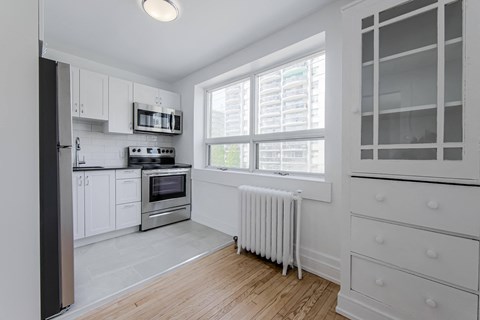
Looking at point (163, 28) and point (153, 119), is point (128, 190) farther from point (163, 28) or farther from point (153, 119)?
point (163, 28)

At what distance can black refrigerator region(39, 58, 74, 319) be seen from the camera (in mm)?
1269

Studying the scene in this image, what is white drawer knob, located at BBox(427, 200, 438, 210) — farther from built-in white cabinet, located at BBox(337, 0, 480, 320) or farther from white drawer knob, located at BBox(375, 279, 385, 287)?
white drawer knob, located at BBox(375, 279, 385, 287)

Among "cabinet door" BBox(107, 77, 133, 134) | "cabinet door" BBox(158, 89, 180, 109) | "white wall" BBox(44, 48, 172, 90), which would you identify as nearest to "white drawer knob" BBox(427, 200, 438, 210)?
"cabinet door" BBox(107, 77, 133, 134)

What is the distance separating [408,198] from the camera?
117 centimetres

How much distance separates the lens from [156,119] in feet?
10.5

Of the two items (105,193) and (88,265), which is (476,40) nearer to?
(88,265)

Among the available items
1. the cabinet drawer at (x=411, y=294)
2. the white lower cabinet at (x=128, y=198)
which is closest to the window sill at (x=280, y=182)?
the cabinet drawer at (x=411, y=294)

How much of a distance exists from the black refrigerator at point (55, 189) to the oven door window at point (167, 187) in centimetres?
154

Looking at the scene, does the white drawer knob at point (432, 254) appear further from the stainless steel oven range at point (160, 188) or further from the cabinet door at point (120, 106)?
the cabinet door at point (120, 106)

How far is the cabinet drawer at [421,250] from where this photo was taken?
100 centimetres

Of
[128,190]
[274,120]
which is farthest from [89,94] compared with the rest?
[274,120]

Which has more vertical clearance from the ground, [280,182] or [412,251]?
[280,182]

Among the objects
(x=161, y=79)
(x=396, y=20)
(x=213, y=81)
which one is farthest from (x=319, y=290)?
(x=161, y=79)

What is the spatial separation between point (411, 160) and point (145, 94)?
335 centimetres
